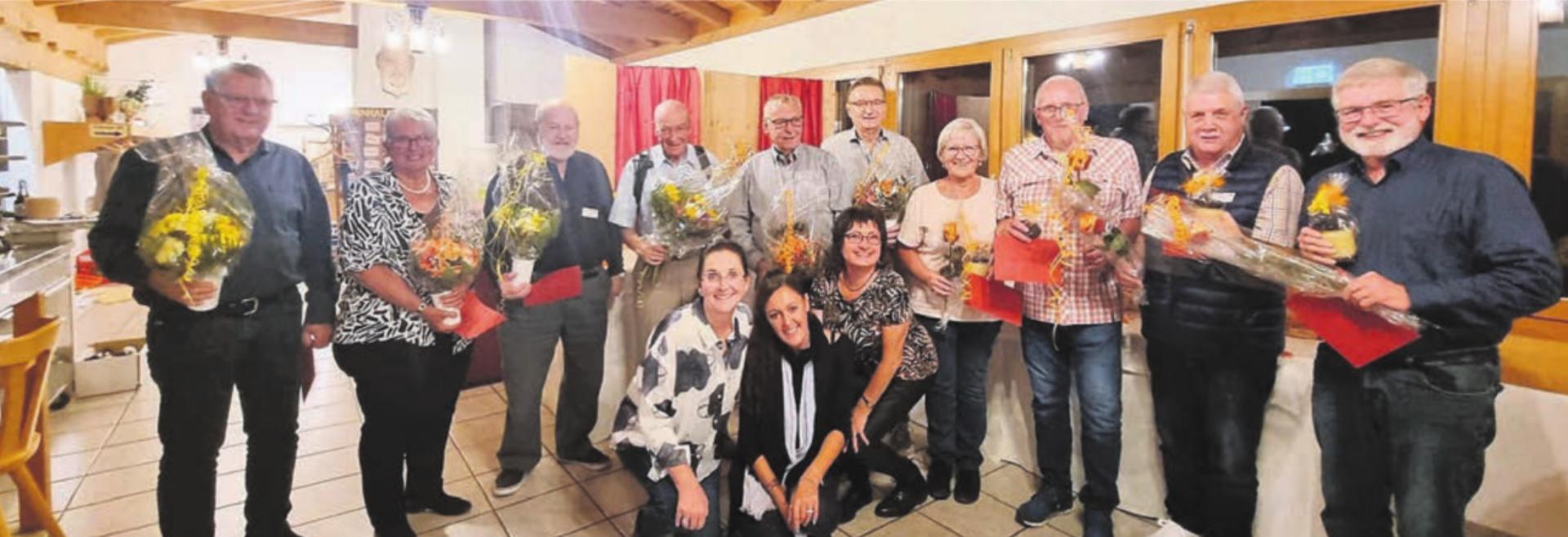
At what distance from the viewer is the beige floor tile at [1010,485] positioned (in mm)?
2566

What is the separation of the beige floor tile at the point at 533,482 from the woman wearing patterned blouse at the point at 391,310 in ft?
1.35

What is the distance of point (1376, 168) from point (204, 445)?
287 cm

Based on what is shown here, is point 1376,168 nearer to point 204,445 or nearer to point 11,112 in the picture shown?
point 204,445

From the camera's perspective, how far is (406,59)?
6.33 metres

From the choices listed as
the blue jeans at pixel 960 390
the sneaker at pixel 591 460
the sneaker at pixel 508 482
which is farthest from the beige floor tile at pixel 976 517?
the sneaker at pixel 508 482

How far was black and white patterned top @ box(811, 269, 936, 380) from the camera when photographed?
7.36 ft

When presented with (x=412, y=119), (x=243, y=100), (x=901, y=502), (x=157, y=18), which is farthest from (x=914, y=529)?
(x=157, y=18)

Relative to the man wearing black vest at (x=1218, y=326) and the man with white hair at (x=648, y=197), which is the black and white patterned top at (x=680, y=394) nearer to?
the man with white hair at (x=648, y=197)

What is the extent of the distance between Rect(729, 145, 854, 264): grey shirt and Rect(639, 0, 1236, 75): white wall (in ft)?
4.44

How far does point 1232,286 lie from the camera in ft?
6.18

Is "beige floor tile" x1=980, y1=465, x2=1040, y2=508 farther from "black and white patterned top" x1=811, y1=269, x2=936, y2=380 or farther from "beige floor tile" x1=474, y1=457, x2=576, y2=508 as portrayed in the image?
"beige floor tile" x1=474, y1=457, x2=576, y2=508

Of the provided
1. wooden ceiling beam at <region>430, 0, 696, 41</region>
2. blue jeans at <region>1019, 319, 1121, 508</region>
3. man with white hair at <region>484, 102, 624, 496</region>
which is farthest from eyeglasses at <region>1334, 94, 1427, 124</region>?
wooden ceiling beam at <region>430, 0, 696, 41</region>

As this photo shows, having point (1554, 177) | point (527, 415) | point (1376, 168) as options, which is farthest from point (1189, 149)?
point (527, 415)

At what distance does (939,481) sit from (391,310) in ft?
6.00
